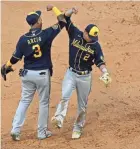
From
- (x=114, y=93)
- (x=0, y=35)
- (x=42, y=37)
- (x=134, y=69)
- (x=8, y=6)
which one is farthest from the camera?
(x=8, y=6)

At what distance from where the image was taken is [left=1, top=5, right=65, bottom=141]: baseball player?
8.59 meters

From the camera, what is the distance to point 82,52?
860 cm

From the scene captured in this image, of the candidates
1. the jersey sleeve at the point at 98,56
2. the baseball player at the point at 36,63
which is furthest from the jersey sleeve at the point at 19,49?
the jersey sleeve at the point at 98,56

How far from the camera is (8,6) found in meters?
14.1

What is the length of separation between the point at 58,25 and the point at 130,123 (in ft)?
7.11

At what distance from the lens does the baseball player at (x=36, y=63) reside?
28.2 ft

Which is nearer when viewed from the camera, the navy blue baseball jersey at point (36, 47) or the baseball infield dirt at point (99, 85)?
the navy blue baseball jersey at point (36, 47)

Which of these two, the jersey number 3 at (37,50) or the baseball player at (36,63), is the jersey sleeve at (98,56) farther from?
the jersey number 3 at (37,50)

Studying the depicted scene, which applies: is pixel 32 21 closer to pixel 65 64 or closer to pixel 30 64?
pixel 30 64

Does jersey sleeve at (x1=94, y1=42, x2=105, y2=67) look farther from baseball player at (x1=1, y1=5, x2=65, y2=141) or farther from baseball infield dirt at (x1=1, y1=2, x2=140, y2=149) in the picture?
baseball infield dirt at (x1=1, y1=2, x2=140, y2=149)

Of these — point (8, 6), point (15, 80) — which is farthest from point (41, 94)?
point (8, 6)

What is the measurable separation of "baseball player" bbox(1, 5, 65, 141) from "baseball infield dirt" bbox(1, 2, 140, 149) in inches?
14.1

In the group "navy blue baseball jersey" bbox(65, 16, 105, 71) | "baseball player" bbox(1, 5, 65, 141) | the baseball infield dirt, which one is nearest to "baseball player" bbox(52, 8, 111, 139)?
"navy blue baseball jersey" bbox(65, 16, 105, 71)

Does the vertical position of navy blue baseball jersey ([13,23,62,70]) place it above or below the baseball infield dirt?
above
